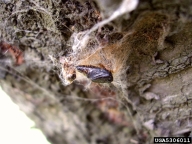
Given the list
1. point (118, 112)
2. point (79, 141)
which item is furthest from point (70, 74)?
point (79, 141)

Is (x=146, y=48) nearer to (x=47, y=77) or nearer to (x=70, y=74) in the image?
(x=70, y=74)

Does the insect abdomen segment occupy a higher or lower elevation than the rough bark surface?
lower

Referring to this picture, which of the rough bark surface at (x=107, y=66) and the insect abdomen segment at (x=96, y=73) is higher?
the rough bark surface at (x=107, y=66)
